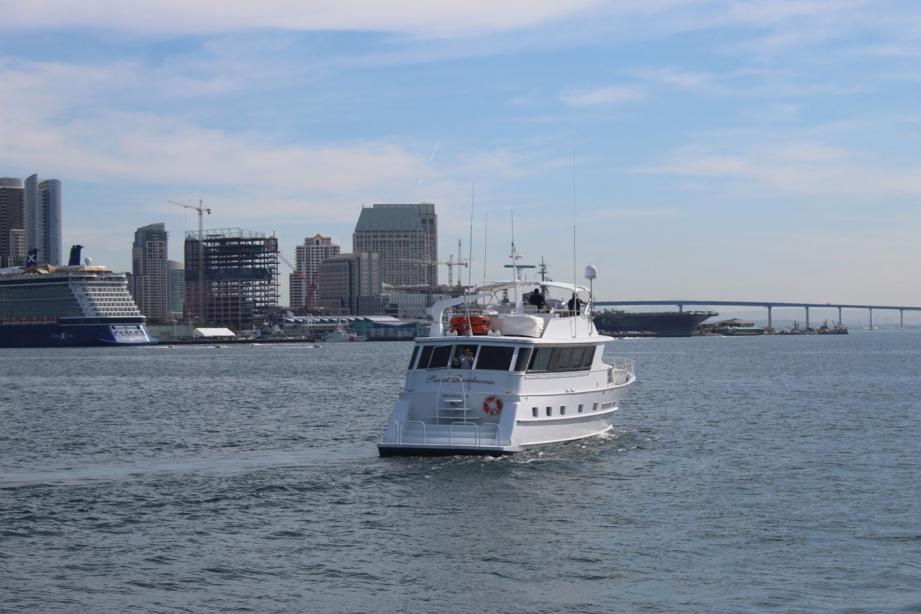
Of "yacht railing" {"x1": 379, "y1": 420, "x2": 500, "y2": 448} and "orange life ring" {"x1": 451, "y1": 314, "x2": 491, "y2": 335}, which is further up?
"orange life ring" {"x1": 451, "y1": 314, "x2": 491, "y2": 335}

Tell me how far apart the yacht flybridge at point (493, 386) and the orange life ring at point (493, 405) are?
0.03 metres

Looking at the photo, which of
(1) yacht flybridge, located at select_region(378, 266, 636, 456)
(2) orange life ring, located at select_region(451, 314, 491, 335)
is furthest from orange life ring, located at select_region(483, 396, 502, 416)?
(2) orange life ring, located at select_region(451, 314, 491, 335)

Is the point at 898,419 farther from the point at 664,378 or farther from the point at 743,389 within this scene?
the point at 664,378

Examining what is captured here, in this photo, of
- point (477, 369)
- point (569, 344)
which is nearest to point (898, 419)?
point (569, 344)

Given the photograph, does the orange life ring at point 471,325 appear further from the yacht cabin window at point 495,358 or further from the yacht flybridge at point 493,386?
the yacht cabin window at point 495,358

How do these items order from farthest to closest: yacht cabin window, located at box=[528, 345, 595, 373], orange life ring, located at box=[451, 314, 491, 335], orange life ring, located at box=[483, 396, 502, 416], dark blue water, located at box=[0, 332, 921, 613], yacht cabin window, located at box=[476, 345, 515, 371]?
orange life ring, located at box=[451, 314, 491, 335], yacht cabin window, located at box=[528, 345, 595, 373], yacht cabin window, located at box=[476, 345, 515, 371], orange life ring, located at box=[483, 396, 502, 416], dark blue water, located at box=[0, 332, 921, 613]

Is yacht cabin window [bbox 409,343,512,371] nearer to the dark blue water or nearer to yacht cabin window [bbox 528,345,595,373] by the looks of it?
yacht cabin window [bbox 528,345,595,373]

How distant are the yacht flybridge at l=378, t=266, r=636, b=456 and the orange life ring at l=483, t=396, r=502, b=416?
3 cm

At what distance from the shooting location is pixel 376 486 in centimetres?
3125

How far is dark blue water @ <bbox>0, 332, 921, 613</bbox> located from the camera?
2127 centimetres

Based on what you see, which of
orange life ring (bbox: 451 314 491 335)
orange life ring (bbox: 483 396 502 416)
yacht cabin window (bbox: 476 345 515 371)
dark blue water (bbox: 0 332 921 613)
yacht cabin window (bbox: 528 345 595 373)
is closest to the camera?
dark blue water (bbox: 0 332 921 613)

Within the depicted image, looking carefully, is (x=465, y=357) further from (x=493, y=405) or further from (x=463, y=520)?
(x=463, y=520)

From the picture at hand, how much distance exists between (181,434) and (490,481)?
19.5 metres

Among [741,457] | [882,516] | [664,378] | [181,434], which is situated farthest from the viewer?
[664,378]
